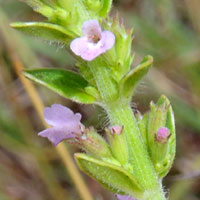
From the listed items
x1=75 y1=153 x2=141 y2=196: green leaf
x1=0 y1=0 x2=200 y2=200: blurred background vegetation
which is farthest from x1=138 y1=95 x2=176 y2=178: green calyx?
x1=0 y1=0 x2=200 y2=200: blurred background vegetation

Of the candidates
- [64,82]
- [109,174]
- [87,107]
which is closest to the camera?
[109,174]

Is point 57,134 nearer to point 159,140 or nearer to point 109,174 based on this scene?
point 109,174

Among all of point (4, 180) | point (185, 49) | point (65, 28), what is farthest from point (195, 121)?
point (65, 28)

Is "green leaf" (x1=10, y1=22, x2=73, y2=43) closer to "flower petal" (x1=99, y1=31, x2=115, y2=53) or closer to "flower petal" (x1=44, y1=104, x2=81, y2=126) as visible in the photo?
"flower petal" (x1=99, y1=31, x2=115, y2=53)

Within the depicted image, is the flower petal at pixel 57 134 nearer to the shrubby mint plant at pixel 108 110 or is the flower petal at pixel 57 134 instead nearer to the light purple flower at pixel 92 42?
the shrubby mint plant at pixel 108 110

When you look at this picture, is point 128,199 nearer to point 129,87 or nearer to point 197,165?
point 129,87

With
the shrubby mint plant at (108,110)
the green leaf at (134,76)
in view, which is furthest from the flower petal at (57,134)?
the green leaf at (134,76)

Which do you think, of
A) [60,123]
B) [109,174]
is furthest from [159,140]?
[60,123]
